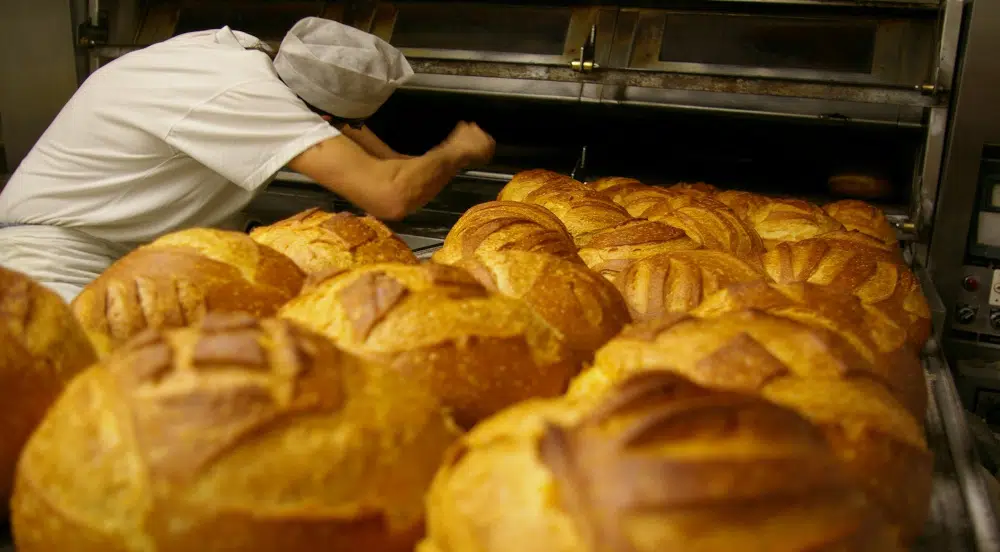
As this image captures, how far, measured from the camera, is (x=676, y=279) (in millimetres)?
1689

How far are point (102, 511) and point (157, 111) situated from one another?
204 cm

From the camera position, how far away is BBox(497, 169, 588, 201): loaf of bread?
303 centimetres

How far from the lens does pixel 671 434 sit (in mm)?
650

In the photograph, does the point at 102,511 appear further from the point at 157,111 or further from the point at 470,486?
the point at 157,111

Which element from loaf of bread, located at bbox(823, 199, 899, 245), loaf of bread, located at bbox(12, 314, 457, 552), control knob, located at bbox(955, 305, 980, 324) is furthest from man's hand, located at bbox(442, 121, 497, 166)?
loaf of bread, located at bbox(12, 314, 457, 552)

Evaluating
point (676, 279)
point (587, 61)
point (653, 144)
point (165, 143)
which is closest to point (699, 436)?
point (676, 279)

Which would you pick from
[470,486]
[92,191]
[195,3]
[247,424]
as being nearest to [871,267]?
[470,486]

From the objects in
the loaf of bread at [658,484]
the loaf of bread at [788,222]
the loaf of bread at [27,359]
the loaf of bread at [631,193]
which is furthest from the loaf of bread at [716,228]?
the loaf of bread at [27,359]

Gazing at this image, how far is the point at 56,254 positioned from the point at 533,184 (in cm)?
171

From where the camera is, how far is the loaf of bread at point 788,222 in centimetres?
256

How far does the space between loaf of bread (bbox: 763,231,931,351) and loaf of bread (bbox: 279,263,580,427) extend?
3.44 feet

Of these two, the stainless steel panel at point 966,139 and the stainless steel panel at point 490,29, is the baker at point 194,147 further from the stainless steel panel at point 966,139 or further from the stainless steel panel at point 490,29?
the stainless steel panel at point 966,139

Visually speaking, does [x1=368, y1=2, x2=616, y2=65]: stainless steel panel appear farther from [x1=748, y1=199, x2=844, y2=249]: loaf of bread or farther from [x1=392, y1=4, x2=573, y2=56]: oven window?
[x1=748, y1=199, x2=844, y2=249]: loaf of bread

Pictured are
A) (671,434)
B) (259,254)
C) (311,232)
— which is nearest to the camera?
(671,434)
